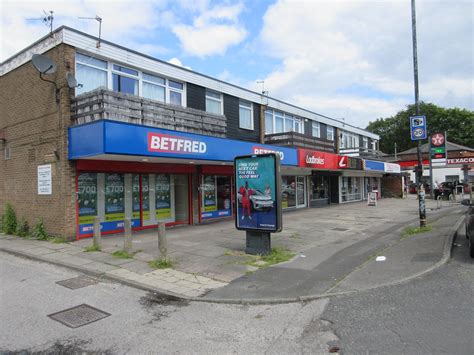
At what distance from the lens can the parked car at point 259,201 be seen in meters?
8.73

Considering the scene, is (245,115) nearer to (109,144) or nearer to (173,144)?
(173,144)

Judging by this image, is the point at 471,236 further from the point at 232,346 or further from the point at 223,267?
the point at 232,346

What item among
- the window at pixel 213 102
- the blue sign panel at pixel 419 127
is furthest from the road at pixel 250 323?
the window at pixel 213 102

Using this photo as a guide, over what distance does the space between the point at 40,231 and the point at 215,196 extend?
725cm

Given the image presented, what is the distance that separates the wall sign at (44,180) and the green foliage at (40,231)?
95 cm

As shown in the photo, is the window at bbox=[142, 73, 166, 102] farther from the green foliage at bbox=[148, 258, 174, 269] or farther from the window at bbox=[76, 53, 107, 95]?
the green foliage at bbox=[148, 258, 174, 269]

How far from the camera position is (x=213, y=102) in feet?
55.3

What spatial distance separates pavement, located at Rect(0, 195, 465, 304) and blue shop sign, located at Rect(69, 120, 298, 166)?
2.63 meters

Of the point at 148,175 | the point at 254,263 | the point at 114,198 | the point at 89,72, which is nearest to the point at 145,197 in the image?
the point at 148,175

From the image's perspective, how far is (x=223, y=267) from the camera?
7906mm

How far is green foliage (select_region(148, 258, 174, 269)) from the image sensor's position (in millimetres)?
Answer: 7887

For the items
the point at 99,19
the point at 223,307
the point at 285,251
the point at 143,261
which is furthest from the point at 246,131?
the point at 223,307

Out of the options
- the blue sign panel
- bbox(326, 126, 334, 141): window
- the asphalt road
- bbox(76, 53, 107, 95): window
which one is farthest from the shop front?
bbox(326, 126, 334, 141): window

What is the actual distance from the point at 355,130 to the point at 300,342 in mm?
29538
